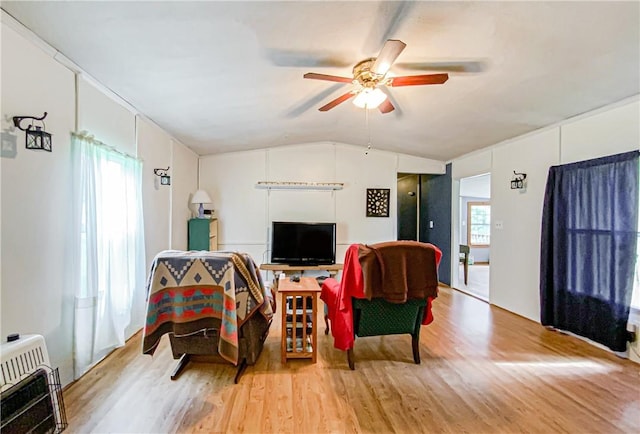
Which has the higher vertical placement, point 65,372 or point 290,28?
point 290,28

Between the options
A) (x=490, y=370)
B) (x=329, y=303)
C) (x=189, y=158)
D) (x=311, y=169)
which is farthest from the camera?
(x=311, y=169)

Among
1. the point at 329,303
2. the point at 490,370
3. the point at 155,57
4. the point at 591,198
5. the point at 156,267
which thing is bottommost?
the point at 490,370

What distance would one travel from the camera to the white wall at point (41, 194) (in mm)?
1854

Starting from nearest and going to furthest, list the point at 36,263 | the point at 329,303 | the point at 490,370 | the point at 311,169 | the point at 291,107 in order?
the point at 36,263
the point at 490,370
the point at 329,303
the point at 291,107
the point at 311,169

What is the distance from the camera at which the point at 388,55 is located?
79.8 inches

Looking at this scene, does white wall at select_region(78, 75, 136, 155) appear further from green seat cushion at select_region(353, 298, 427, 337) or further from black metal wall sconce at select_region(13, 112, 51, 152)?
green seat cushion at select_region(353, 298, 427, 337)

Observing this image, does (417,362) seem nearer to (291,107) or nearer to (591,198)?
(591,198)

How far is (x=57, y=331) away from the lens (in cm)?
227

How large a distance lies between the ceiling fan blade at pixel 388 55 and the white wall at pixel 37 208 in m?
2.20

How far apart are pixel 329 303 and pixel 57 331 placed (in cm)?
212

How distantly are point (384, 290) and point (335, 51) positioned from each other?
6.24ft

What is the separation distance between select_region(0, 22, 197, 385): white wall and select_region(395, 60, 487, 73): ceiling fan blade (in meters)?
2.57

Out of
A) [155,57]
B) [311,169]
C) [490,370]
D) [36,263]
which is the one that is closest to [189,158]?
[311,169]

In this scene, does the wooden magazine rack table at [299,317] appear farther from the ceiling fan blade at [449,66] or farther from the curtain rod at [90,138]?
the ceiling fan blade at [449,66]
